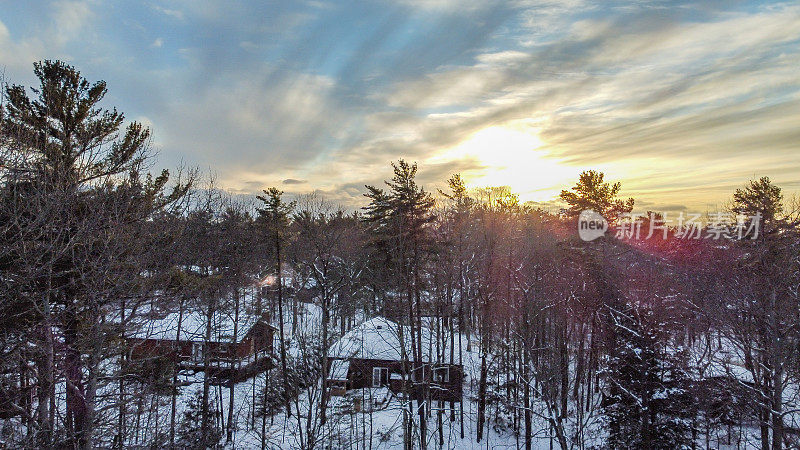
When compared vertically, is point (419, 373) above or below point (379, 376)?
above

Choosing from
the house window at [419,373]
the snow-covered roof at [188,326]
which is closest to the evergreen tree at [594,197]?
the house window at [419,373]

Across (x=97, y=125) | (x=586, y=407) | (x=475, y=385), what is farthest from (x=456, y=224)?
(x=97, y=125)

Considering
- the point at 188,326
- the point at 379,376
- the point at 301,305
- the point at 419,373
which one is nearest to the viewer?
the point at 301,305

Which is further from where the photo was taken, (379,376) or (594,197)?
(379,376)

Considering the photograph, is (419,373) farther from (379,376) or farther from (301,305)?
(301,305)

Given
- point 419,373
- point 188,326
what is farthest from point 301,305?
point 188,326

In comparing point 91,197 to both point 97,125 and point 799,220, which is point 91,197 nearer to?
point 97,125

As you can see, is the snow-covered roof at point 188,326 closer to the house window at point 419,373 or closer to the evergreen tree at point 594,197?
the house window at point 419,373

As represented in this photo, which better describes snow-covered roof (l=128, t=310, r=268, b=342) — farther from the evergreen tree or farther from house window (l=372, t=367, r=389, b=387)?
the evergreen tree

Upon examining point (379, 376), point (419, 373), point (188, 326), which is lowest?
point (379, 376)
